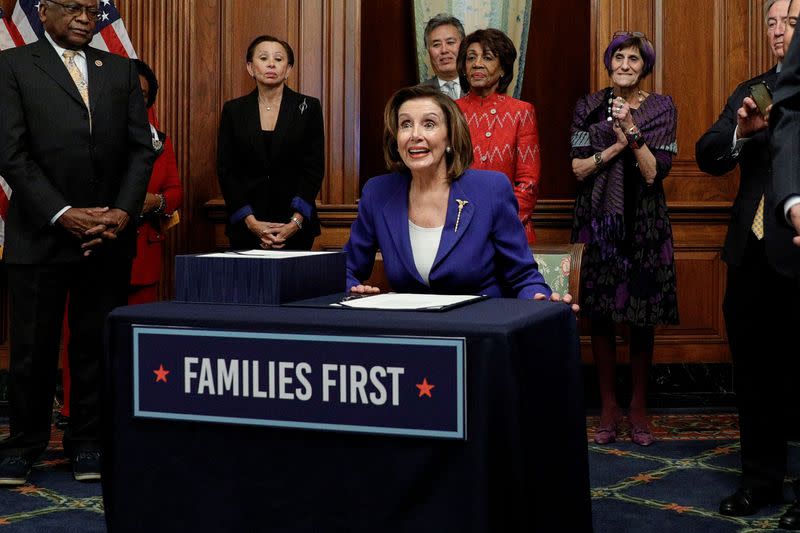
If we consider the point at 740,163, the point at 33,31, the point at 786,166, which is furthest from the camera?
the point at 33,31

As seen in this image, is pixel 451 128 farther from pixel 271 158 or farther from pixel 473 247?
pixel 271 158

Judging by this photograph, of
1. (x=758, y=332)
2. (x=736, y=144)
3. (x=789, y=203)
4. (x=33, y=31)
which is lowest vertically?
(x=758, y=332)

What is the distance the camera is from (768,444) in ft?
9.64

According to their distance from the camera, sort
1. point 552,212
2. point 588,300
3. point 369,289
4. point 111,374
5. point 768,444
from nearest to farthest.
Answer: point 111,374 → point 369,289 → point 768,444 → point 588,300 → point 552,212

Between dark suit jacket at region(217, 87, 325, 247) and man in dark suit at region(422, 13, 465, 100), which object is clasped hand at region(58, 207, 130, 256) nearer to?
dark suit jacket at region(217, 87, 325, 247)

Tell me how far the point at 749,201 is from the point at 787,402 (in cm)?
66

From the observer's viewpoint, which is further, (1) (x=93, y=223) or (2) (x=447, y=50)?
(2) (x=447, y=50)

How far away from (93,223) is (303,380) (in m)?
1.88

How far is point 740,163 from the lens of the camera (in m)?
3.02

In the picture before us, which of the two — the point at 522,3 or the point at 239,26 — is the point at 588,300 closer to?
the point at 522,3

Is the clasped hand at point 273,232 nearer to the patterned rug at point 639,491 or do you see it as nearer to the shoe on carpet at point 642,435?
the patterned rug at point 639,491

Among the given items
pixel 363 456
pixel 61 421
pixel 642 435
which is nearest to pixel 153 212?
pixel 61 421

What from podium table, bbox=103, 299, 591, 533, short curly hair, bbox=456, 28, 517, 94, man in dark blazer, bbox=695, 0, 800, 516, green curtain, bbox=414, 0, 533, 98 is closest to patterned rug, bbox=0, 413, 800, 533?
man in dark blazer, bbox=695, 0, 800, 516

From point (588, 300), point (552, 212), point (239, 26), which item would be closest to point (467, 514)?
point (588, 300)
